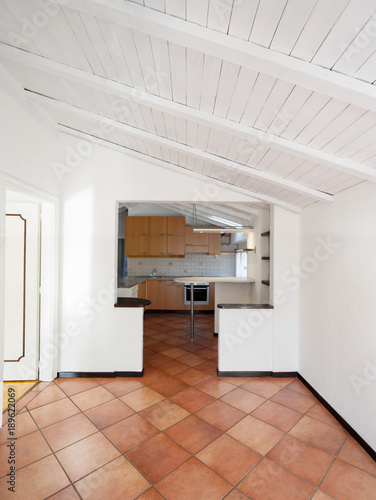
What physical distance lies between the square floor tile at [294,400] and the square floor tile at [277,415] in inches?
2.9

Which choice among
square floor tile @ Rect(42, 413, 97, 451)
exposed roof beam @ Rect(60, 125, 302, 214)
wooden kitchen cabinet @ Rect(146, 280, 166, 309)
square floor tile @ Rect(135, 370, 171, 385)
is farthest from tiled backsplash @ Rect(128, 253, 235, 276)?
square floor tile @ Rect(42, 413, 97, 451)

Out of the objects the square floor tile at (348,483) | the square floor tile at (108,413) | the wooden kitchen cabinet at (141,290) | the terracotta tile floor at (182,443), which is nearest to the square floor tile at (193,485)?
the terracotta tile floor at (182,443)

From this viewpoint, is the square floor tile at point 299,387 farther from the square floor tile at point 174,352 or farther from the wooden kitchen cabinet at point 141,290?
the wooden kitchen cabinet at point 141,290

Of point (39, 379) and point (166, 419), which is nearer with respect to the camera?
point (166, 419)

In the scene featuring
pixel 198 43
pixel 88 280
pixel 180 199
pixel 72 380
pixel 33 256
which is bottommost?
pixel 72 380

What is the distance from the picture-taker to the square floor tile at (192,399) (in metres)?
2.52

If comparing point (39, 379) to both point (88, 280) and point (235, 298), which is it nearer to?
→ point (88, 280)

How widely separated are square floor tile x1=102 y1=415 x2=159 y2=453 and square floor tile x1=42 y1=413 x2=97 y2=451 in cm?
16

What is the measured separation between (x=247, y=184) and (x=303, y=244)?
3.02ft

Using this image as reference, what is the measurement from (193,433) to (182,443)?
0.48 ft

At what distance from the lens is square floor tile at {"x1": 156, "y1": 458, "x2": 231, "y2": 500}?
5.17ft

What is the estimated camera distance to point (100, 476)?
5.61 ft

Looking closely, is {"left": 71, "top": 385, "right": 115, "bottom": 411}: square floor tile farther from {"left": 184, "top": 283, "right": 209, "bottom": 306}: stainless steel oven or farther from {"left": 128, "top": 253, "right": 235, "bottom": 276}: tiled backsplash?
{"left": 128, "top": 253, "right": 235, "bottom": 276}: tiled backsplash

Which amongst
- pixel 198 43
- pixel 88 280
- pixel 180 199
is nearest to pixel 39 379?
pixel 88 280
